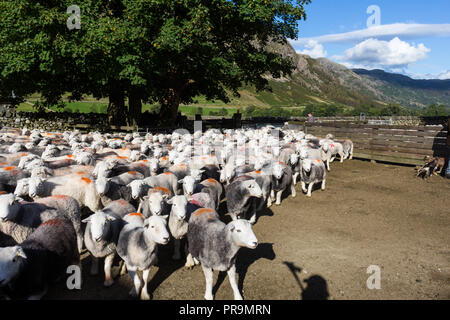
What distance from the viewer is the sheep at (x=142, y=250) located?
488 centimetres

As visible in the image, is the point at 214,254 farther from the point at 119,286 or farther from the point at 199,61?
the point at 199,61

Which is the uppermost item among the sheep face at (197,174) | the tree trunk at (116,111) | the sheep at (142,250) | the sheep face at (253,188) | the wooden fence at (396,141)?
the tree trunk at (116,111)

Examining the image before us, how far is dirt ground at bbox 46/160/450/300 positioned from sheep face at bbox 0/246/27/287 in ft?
3.94

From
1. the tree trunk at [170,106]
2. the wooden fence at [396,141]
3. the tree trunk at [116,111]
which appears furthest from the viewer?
the tree trunk at [170,106]

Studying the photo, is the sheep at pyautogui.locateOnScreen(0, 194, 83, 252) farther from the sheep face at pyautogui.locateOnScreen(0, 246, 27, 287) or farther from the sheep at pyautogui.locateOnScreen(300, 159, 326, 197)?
the sheep at pyautogui.locateOnScreen(300, 159, 326, 197)

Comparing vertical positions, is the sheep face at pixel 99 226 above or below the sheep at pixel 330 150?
below

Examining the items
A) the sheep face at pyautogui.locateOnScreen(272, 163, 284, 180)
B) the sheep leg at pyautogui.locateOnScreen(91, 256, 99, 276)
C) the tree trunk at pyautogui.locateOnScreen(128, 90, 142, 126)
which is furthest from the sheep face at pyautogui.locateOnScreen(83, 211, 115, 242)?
the tree trunk at pyautogui.locateOnScreen(128, 90, 142, 126)

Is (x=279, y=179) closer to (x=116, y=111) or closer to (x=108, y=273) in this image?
(x=108, y=273)

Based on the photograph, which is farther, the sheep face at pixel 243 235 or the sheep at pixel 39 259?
the sheep face at pixel 243 235

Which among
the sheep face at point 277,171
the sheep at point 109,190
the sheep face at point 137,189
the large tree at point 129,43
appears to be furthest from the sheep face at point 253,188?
the large tree at point 129,43

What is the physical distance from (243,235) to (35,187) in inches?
200

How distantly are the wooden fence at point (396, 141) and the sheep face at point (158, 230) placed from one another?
1500 cm

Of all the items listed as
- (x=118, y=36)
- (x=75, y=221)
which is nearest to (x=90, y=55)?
(x=118, y=36)

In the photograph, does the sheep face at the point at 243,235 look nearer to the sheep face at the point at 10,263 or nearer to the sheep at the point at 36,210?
the sheep face at the point at 10,263
